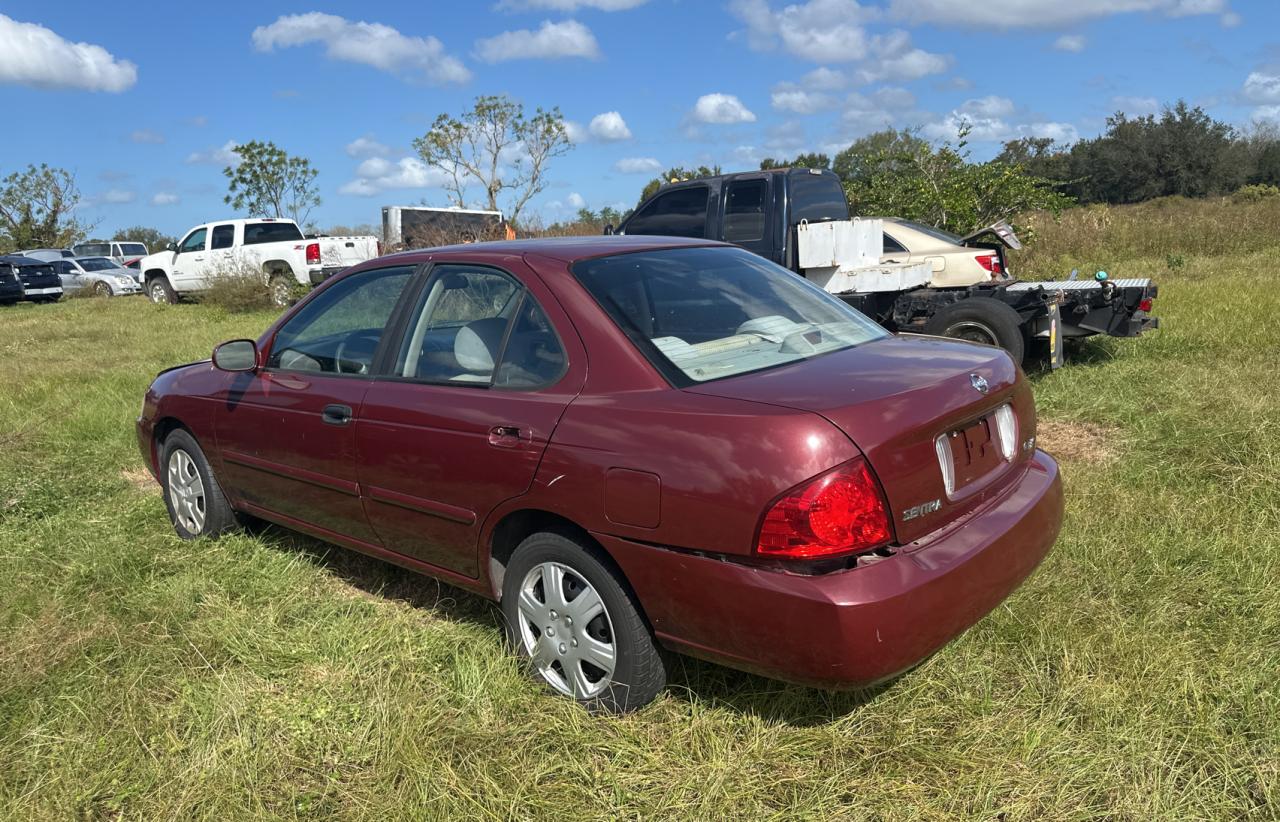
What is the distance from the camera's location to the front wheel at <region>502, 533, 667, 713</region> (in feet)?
9.16

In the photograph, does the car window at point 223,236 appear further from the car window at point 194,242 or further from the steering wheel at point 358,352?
the steering wheel at point 358,352

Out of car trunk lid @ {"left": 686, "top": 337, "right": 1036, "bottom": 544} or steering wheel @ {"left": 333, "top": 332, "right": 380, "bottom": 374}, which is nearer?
car trunk lid @ {"left": 686, "top": 337, "right": 1036, "bottom": 544}

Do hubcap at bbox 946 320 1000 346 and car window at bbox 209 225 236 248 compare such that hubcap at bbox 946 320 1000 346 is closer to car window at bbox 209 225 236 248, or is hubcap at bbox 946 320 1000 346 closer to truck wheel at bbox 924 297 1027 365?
truck wheel at bbox 924 297 1027 365

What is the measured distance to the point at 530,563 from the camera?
3.01m

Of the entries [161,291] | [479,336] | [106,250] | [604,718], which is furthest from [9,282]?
[604,718]

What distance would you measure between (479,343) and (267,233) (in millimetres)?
17417

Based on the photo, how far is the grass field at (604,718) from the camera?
8.44 feet

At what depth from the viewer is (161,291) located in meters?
20.9

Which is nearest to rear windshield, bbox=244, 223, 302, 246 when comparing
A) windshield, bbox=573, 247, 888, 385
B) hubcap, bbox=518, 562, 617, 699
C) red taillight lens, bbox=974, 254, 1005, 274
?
red taillight lens, bbox=974, 254, 1005, 274

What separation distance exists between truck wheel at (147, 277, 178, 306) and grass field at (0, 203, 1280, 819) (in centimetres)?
1752

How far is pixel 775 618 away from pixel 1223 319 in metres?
8.42

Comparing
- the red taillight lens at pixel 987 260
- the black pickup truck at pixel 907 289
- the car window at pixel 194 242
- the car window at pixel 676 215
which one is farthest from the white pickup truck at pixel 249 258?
the red taillight lens at pixel 987 260

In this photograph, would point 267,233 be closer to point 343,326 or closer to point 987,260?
point 987,260

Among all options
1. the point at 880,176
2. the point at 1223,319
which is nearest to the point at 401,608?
the point at 1223,319
